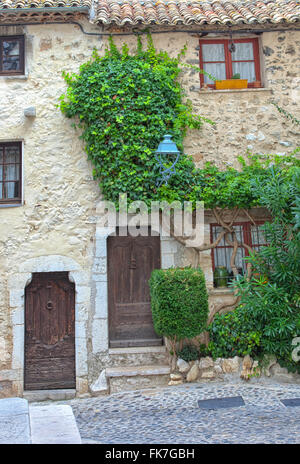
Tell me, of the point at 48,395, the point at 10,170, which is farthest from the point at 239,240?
the point at 10,170

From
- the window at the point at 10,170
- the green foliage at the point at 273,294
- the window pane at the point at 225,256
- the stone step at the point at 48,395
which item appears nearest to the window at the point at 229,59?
the green foliage at the point at 273,294

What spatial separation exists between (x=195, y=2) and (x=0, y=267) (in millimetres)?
6226

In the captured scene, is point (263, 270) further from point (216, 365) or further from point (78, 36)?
point (78, 36)

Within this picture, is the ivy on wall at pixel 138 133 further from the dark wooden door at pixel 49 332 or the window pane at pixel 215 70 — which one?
the dark wooden door at pixel 49 332

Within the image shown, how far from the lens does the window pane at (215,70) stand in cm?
812

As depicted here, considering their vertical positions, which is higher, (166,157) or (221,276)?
(166,157)

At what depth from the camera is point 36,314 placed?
7449 millimetres

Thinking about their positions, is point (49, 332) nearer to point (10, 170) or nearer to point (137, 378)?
point (137, 378)

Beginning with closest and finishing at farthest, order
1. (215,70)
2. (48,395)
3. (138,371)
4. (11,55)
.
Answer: (138,371), (48,395), (11,55), (215,70)

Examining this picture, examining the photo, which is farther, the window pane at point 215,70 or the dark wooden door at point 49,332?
the window pane at point 215,70

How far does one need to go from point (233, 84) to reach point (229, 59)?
60 centimetres

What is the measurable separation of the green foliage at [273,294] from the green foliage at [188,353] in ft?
0.92

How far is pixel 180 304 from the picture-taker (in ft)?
21.2

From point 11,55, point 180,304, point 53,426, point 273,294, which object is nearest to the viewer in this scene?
point 53,426
